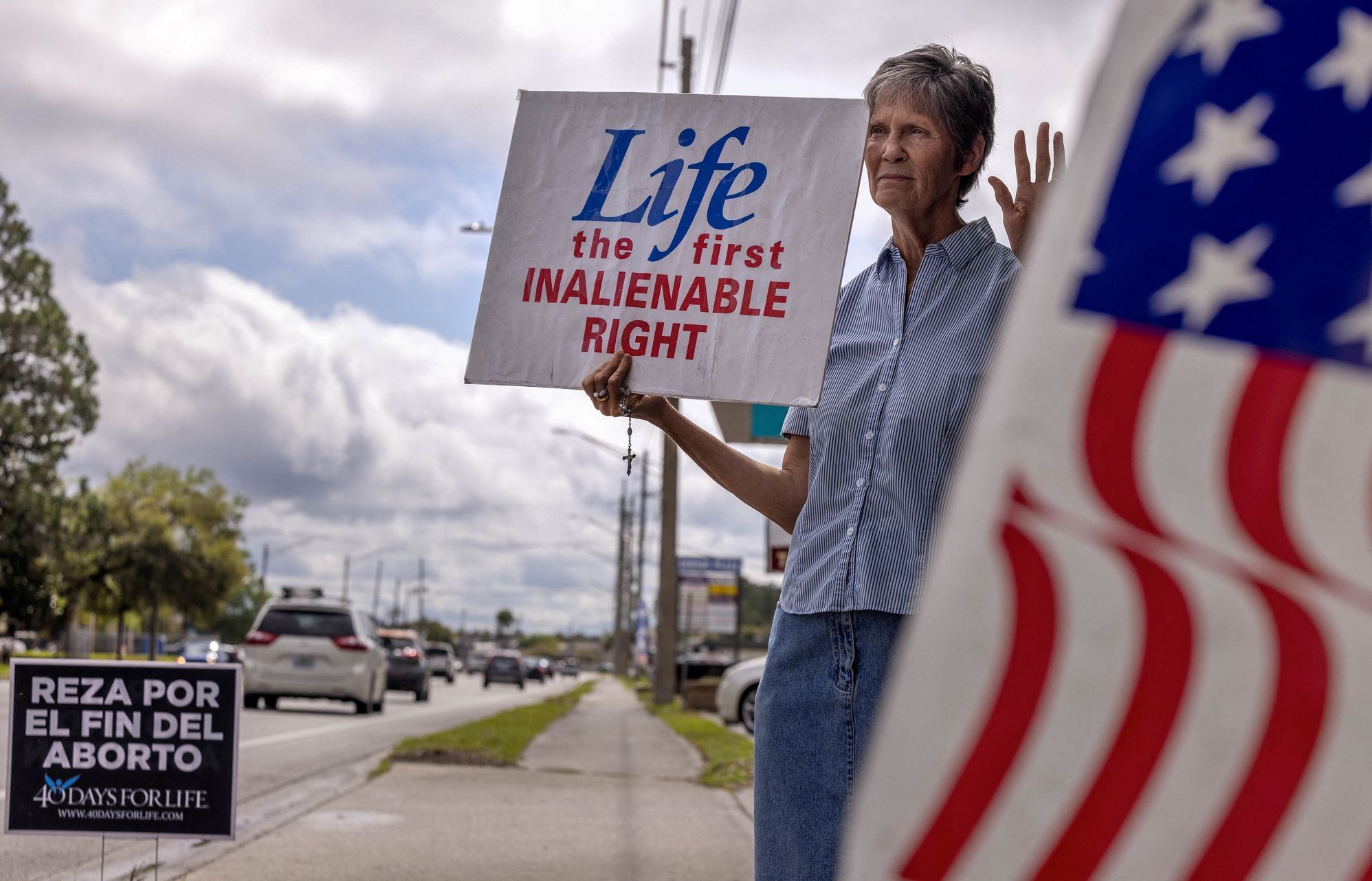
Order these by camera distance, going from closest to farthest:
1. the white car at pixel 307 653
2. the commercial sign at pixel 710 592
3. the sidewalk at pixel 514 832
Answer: the sidewalk at pixel 514 832 → the white car at pixel 307 653 → the commercial sign at pixel 710 592

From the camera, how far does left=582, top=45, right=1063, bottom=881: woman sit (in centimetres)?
224

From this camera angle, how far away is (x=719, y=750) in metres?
12.4

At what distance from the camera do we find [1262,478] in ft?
2.85

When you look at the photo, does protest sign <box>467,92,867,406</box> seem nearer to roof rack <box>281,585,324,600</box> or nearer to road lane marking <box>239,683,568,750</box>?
road lane marking <box>239,683,568,750</box>

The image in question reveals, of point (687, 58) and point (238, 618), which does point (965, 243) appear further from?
point (238, 618)

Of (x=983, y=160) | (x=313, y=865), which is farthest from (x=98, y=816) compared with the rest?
(x=983, y=160)

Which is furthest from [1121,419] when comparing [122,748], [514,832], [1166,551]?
[514,832]

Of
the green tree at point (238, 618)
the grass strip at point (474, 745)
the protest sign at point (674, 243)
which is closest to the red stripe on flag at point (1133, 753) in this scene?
the protest sign at point (674, 243)

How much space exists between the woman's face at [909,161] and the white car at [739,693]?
559 inches

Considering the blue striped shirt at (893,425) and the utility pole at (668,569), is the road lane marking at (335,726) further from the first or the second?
the blue striped shirt at (893,425)

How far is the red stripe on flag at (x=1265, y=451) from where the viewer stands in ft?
2.82

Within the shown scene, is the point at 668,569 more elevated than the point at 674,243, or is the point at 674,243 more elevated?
the point at 674,243

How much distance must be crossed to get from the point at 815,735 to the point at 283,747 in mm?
11147

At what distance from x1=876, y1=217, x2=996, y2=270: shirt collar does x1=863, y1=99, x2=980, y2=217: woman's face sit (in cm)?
8
